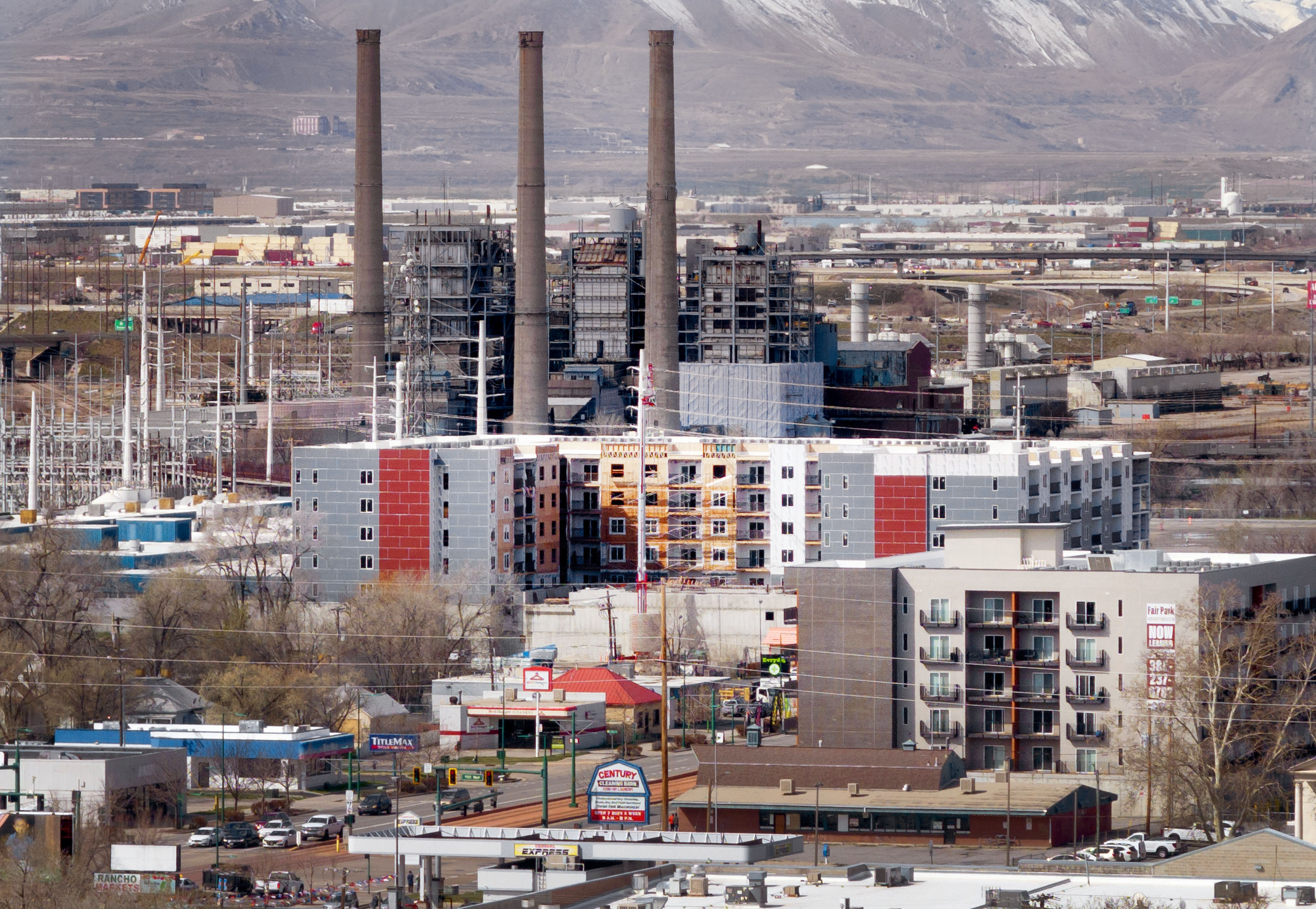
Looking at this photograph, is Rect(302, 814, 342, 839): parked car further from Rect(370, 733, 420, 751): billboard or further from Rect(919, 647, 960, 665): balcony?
Rect(919, 647, 960, 665): balcony

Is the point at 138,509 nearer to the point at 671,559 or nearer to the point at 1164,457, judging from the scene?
the point at 671,559

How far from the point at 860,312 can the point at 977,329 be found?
17.4ft

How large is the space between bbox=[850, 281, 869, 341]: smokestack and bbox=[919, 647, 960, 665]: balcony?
6767cm

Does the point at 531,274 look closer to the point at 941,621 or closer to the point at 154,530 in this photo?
the point at 154,530

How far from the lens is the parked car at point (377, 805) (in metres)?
44.9

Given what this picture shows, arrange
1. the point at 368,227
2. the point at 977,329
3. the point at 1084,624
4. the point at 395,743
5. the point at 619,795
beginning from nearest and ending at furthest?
the point at 619,795, the point at 1084,624, the point at 395,743, the point at 368,227, the point at 977,329

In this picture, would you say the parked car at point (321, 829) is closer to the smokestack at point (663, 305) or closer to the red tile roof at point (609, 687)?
the red tile roof at point (609, 687)

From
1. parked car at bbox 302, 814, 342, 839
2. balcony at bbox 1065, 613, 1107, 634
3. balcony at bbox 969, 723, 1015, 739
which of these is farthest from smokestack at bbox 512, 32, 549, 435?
parked car at bbox 302, 814, 342, 839

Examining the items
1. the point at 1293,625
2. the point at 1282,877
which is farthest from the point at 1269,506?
the point at 1282,877

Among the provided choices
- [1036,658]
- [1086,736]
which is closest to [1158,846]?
[1086,736]

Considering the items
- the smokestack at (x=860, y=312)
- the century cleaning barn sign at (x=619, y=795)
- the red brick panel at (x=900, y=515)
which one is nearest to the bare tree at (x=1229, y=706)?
the century cleaning barn sign at (x=619, y=795)

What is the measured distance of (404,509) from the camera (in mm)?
Result: 65438

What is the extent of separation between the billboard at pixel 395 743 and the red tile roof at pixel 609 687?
4669 mm

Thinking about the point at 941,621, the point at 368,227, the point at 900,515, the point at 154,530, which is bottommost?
the point at 941,621
